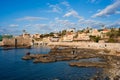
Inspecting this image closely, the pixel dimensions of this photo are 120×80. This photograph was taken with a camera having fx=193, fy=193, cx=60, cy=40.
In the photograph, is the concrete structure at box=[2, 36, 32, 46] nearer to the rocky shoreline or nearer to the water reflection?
the rocky shoreline

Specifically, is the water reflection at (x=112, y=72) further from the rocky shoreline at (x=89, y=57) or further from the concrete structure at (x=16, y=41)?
the concrete structure at (x=16, y=41)

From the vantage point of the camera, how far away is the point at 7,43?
156250 mm

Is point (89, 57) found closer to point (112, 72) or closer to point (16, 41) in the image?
point (112, 72)

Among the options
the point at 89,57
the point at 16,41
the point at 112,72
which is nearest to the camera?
the point at 112,72

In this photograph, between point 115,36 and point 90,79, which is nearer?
point 90,79

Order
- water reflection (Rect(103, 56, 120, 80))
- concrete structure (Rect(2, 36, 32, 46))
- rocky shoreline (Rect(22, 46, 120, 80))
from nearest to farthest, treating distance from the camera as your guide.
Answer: water reflection (Rect(103, 56, 120, 80)), rocky shoreline (Rect(22, 46, 120, 80)), concrete structure (Rect(2, 36, 32, 46))

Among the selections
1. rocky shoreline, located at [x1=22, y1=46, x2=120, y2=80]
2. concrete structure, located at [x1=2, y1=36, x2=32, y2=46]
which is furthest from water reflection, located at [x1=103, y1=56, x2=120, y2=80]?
concrete structure, located at [x1=2, y1=36, x2=32, y2=46]

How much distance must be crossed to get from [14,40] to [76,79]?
13261cm

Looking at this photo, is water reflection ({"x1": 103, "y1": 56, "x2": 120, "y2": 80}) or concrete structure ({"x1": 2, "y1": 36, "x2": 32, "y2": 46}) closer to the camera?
water reflection ({"x1": 103, "y1": 56, "x2": 120, "y2": 80})

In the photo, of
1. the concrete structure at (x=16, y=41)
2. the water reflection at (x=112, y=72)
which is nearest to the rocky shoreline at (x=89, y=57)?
the water reflection at (x=112, y=72)

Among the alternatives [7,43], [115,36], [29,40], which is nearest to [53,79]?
[115,36]

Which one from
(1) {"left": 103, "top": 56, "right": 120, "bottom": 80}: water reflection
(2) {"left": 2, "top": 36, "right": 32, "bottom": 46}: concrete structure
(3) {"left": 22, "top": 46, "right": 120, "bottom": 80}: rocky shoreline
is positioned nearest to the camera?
(1) {"left": 103, "top": 56, "right": 120, "bottom": 80}: water reflection

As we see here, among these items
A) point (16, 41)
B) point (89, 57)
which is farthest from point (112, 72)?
point (16, 41)

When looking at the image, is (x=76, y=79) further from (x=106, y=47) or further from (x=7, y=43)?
(x=7, y=43)
